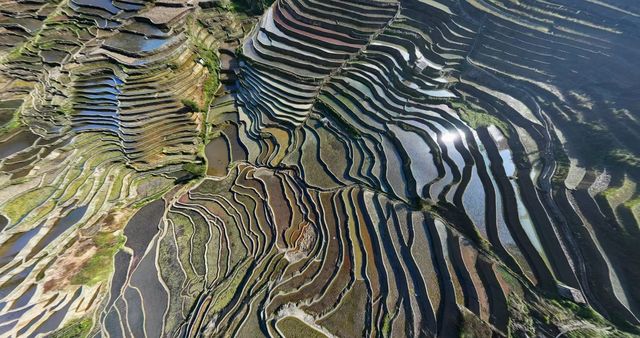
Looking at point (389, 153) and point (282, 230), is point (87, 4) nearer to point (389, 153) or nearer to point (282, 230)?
point (282, 230)

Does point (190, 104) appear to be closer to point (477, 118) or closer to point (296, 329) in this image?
point (296, 329)

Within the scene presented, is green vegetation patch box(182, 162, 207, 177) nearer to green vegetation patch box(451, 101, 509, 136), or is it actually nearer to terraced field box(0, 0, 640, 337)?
terraced field box(0, 0, 640, 337)

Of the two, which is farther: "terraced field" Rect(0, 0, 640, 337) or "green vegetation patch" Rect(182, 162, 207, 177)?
"green vegetation patch" Rect(182, 162, 207, 177)

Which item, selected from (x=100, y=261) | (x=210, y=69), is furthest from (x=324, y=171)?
(x=210, y=69)

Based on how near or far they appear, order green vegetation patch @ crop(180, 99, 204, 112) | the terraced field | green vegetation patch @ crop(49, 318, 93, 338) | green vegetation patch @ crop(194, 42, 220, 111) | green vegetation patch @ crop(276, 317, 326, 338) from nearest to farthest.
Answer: green vegetation patch @ crop(276, 317, 326, 338) < the terraced field < green vegetation patch @ crop(49, 318, 93, 338) < green vegetation patch @ crop(180, 99, 204, 112) < green vegetation patch @ crop(194, 42, 220, 111)

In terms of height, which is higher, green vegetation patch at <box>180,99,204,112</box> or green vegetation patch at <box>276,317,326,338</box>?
Result: green vegetation patch at <box>180,99,204,112</box>

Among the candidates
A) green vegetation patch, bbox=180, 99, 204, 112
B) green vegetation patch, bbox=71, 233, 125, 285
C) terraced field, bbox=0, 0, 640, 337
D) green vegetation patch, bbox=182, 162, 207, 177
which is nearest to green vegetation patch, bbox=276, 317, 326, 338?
terraced field, bbox=0, 0, 640, 337
